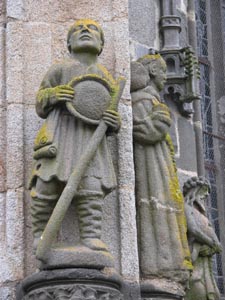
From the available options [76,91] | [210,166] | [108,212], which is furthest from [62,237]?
[210,166]

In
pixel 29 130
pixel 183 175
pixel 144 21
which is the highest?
pixel 144 21

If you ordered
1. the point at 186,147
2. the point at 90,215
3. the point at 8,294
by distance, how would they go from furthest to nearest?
the point at 186,147
the point at 8,294
the point at 90,215

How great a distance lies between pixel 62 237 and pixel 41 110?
2.15ft

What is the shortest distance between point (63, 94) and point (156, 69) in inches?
38.3

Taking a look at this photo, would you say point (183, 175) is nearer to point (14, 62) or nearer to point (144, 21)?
point (144, 21)

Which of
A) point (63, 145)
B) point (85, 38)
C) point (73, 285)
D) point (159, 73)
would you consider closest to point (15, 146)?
point (63, 145)

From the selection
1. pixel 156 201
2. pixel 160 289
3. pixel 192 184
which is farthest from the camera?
pixel 192 184

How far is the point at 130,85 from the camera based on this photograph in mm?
7008

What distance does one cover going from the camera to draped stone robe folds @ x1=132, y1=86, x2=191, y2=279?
6699mm

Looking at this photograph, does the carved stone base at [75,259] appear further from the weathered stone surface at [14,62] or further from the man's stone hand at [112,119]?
the weathered stone surface at [14,62]

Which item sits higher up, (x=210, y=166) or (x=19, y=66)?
(x=210, y=166)

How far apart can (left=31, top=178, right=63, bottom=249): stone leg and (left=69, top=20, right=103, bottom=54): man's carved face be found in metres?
0.76

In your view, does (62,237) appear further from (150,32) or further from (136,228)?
(150,32)

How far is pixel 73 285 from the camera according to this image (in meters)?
6.13
